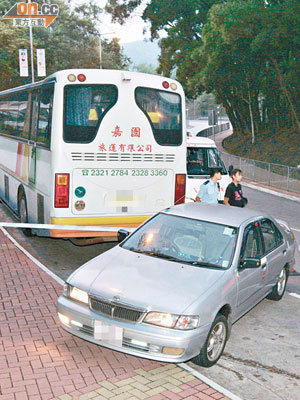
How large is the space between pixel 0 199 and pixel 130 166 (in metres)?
8.12

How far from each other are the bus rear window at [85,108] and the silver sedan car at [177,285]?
288cm

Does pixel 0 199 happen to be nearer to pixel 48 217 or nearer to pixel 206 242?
pixel 48 217

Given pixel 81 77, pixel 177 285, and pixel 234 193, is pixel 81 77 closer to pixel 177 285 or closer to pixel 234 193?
pixel 234 193

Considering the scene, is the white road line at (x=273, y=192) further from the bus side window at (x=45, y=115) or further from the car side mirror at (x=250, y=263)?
the car side mirror at (x=250, y=263)

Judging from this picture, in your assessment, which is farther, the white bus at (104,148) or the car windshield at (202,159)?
the car windshield at (202,159)

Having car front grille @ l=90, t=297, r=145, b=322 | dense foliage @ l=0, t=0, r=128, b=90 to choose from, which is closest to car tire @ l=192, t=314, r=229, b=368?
car front grille @ l=90, t=297, r=145, b=322

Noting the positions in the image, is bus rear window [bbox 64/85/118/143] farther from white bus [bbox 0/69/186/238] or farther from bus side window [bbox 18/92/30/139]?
bus side window [bbox 18/92/30/139]

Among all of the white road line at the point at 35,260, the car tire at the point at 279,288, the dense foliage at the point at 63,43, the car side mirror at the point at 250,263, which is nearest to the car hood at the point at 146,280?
the car side mirror at the point at 250,263

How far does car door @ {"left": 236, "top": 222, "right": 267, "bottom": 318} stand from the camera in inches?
260

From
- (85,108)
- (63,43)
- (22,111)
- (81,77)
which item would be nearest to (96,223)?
(85,108)

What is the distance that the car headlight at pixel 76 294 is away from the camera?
19.4ft

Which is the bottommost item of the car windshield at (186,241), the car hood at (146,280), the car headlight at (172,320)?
the car headlight at (172,320)

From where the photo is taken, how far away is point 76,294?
6.04 meters

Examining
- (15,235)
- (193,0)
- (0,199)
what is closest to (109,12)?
(193,0)
